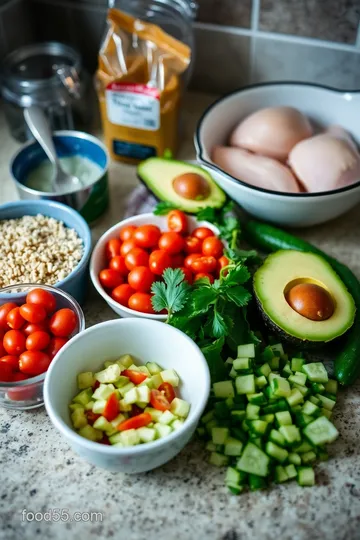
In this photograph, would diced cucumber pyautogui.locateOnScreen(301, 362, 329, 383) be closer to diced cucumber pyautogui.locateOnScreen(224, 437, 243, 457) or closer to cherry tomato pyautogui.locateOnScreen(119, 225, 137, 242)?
diced cucumber pyautogui.locateOnScreen(224, 437, 243, 457)

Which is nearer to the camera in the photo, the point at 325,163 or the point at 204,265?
the point at 204,265

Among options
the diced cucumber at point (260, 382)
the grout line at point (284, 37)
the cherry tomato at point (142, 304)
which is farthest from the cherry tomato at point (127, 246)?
the grout line at point (284, 37)

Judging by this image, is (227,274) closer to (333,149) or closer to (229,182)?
(229,182)

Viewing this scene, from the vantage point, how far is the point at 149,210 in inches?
44.9

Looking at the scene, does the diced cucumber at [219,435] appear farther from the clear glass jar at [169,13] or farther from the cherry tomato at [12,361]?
the clear glass jar at [169,13]

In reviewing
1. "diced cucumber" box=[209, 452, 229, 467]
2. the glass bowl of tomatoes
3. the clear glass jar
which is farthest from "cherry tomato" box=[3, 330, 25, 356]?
the clear glass jar

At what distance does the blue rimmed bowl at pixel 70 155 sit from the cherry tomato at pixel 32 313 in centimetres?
29

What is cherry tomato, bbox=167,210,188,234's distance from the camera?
40.4 inches

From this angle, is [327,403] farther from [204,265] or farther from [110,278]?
[110,278]

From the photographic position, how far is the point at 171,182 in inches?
43.4

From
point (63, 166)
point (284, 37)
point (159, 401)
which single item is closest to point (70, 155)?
point (63, 166)

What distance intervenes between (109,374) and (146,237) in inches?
10.4

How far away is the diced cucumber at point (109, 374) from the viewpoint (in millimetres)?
813

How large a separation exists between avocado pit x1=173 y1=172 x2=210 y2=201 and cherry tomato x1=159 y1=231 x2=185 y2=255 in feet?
0.36
